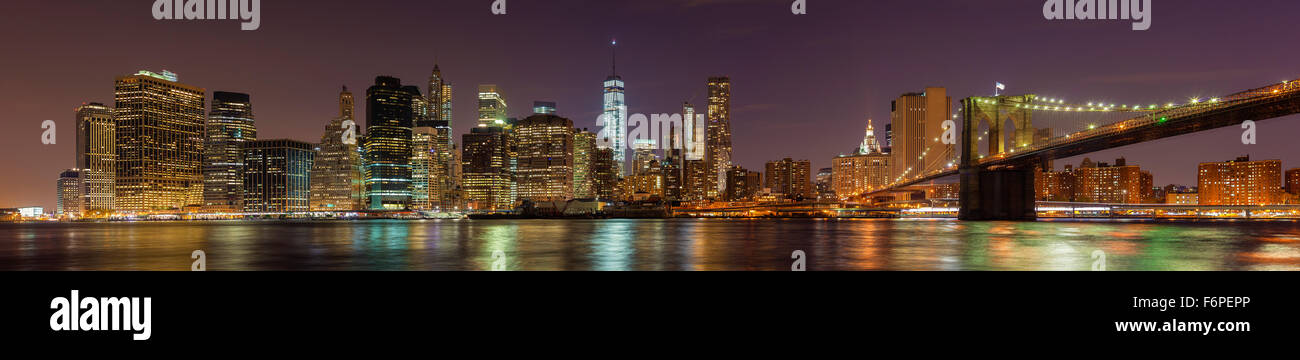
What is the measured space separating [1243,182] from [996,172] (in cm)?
8408

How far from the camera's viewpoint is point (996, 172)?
82.8 metres

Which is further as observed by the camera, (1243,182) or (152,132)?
(152,132)

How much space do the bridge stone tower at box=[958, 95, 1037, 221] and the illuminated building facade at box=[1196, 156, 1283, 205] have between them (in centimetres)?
6597

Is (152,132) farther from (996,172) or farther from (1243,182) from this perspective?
(1243,182)

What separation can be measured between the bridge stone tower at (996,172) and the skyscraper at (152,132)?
19332cm

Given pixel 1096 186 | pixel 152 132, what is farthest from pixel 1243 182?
pixel 152 132

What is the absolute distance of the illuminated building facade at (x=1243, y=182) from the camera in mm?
123812

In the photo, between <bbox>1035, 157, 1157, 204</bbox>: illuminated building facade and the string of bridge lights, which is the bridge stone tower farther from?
<bbox>1035, 157, 1157, 204</bbox>: illuminated building facade

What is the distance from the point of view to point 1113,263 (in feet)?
85.4

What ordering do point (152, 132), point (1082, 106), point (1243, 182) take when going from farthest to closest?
point (152, 132), point (1243, 182), point (1082, 106)
